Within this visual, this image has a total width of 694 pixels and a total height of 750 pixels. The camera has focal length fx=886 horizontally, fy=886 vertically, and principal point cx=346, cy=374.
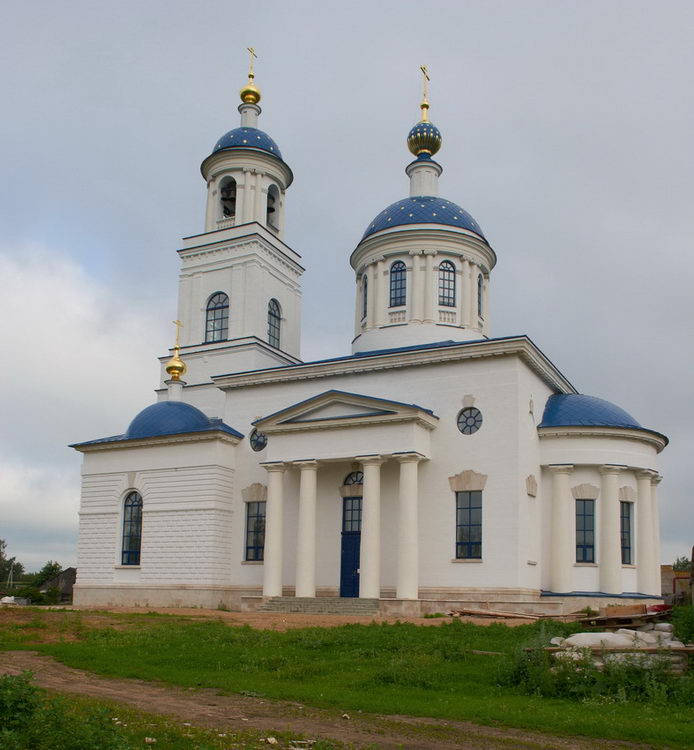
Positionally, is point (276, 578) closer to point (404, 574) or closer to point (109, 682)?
point (404, 574)

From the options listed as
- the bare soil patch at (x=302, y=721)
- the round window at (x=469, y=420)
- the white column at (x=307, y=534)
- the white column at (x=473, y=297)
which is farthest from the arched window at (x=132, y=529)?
the bare soil patch at (x=302, y=721)

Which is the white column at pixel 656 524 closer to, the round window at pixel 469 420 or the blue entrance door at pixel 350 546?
the round window at pixel 469 420

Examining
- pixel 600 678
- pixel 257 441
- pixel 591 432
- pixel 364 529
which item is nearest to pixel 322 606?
pixel 364 529

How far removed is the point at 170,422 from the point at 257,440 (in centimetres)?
332

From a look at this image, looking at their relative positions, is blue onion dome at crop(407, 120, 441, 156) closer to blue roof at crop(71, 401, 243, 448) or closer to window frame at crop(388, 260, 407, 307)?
window frame at crop(388, 260, 407, 307)

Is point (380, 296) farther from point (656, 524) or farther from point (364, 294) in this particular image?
point (656, 524)

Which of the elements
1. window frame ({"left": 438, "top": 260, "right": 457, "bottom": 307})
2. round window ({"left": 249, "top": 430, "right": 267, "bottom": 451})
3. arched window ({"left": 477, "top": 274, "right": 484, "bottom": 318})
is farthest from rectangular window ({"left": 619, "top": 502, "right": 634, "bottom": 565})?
round window ({"left": 249, "top": 430, "right": 267, "bottom": 451})

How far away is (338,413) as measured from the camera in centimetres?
2734

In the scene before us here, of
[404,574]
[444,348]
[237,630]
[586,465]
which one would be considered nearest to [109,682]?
[237,630]

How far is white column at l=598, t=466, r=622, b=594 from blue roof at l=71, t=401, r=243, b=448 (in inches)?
478

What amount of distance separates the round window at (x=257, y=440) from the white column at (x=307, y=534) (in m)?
3.02

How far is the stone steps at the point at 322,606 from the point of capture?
2459 centimetres

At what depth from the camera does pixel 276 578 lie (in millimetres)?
27250

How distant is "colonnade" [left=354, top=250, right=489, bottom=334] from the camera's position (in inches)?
1273
